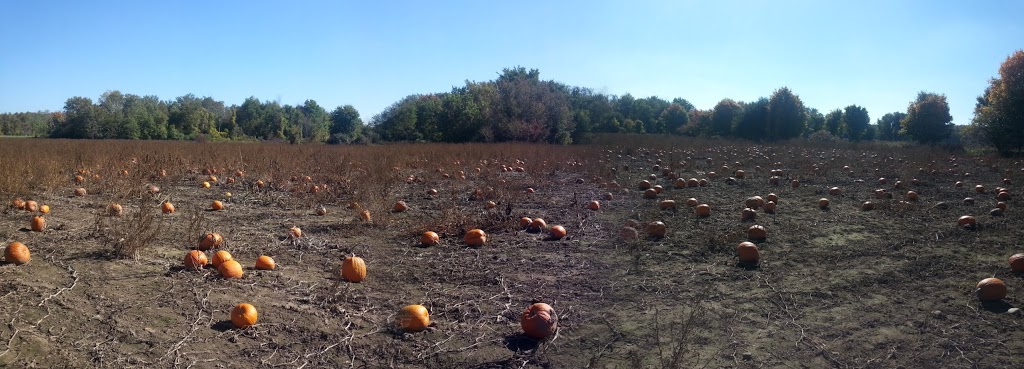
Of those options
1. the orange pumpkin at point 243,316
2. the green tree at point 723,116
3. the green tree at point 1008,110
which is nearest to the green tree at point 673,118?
the green tree at point 723,116

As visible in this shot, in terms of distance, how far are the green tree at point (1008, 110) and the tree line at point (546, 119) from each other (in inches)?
1.6

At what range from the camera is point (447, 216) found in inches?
242

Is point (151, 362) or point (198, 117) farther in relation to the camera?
point (198, 117)

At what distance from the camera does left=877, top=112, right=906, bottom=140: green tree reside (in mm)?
57128

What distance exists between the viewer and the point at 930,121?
33656 millimetres

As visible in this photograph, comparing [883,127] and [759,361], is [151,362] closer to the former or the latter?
[759,361]

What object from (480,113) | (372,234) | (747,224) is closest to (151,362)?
(372,234)

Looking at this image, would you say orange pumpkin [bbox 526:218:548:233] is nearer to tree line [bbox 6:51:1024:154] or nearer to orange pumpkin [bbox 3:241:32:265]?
orange pumpkin [bbox 3:241:32:265]

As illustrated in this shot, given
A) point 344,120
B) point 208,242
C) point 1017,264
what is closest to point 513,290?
point 208,242

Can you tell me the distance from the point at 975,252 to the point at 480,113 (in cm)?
2674

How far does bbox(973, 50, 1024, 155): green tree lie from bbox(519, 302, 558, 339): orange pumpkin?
2844 centimetres

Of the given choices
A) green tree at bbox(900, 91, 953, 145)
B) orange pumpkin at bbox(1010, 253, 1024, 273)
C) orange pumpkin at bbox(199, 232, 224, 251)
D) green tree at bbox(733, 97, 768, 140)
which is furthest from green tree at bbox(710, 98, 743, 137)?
orange pumpkin at bbox(199, 232, 224, 251)

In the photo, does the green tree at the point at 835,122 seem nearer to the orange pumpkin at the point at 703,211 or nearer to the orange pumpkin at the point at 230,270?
the orange pumpkin at the point at 703,211

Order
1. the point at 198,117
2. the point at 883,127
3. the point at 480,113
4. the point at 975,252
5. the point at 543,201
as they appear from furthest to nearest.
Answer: the point at 883,127 → the point at 198,117 → the point at 480,113 → the point at 543,201 → the point at 975,252
